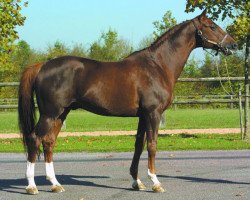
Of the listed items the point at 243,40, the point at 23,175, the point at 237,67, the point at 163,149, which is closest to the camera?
the point at 23,175

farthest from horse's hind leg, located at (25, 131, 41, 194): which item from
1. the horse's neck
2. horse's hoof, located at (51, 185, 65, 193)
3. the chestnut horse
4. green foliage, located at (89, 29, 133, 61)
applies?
green foliage, located at (89, 29, 133, 61)

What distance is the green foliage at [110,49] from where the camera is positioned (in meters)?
61.8

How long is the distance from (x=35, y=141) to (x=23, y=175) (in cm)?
218

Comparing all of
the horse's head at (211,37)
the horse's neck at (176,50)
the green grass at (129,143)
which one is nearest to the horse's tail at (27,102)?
the horse's neck at (176,50)

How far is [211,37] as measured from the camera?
9.80 meters

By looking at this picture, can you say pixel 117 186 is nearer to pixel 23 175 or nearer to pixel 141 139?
pixel 141 139

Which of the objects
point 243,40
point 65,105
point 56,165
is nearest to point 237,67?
point 243,40

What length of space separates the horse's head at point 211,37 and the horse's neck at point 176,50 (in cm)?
11

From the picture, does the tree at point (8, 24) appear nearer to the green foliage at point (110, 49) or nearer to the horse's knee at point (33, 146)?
the horse's knee at point (33, 146)

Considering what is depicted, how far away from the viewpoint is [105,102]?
362 inches

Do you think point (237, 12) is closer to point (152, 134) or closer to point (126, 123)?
point (152, 134)

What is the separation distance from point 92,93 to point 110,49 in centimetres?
5369

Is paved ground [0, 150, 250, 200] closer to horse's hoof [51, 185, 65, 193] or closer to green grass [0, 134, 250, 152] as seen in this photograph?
horse's hoof [51, 185, 65, 193]

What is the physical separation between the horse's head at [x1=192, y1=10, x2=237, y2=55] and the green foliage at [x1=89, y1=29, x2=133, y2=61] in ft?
167
